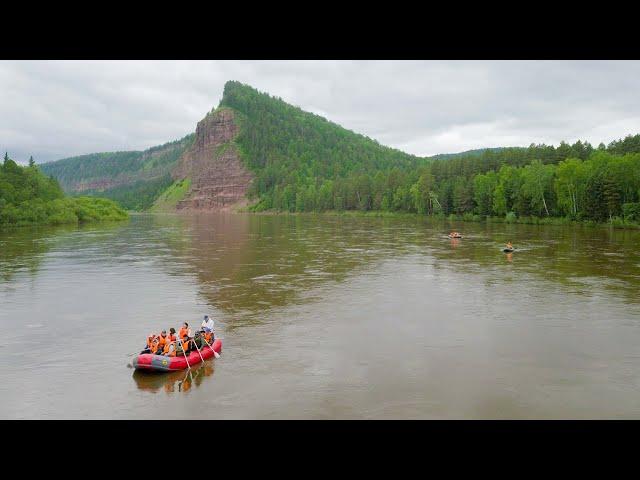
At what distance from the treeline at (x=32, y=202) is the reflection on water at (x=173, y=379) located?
4342 inches

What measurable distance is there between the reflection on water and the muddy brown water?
10 cm

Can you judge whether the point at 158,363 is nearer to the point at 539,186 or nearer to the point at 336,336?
the point at 336,336

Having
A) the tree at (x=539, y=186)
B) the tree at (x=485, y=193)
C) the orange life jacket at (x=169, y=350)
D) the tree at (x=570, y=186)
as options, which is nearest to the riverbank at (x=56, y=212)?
the orange life jacket at (x=169, y=350)

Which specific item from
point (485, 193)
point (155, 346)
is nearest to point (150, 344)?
point (155, 346)

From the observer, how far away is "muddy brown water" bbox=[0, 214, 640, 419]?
19922mm

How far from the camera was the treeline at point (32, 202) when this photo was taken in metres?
119

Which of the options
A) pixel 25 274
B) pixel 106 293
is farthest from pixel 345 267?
pixel 25 274

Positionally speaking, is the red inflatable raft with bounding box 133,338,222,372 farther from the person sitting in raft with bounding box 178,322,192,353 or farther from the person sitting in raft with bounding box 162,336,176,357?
the person sitting in raft with bounding box 178,322,192,353

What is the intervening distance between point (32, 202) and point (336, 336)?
123238 millimetres

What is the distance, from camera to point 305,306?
36656 mm

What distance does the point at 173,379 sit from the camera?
22.8 m

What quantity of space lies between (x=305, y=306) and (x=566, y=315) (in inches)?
696
